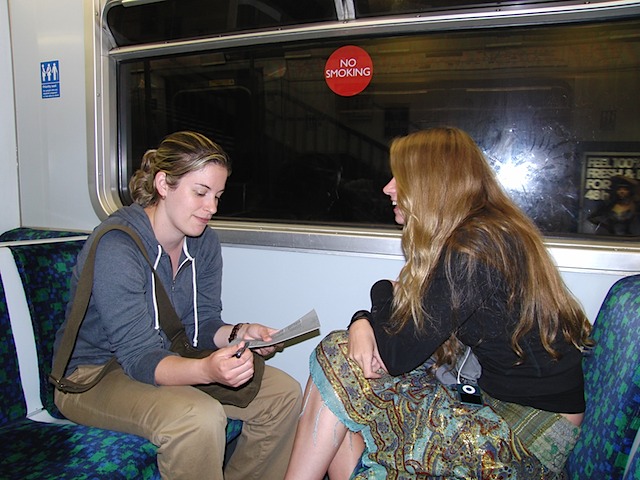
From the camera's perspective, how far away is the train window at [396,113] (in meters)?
1.90

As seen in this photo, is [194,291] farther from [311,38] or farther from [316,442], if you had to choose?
[311,38]

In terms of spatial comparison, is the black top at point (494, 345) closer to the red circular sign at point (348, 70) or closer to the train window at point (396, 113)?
the train window at point (396, 113)

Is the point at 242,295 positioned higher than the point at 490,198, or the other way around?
the point at 490,198

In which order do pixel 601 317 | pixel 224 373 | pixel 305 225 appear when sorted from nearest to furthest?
1. pixel 224 373
2. pixel 601 317
3. pixel 305 225

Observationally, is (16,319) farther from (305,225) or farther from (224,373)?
(305,225)

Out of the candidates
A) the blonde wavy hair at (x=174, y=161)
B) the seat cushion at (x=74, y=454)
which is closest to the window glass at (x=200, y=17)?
the blonde wavy hair at (x=174, y=161)

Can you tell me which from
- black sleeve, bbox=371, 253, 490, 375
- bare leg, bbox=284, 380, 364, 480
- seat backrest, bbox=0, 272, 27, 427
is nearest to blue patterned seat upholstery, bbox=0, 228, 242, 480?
seat backrest, bbox=0, 272, 27, 427

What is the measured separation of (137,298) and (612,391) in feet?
4.86

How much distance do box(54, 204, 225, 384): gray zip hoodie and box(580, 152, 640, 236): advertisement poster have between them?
1.57 m

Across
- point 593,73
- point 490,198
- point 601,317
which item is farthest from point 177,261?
point 593,73

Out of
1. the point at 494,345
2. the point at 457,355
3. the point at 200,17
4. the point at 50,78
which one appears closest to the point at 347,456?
the point at 457,355

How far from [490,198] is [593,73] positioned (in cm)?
86

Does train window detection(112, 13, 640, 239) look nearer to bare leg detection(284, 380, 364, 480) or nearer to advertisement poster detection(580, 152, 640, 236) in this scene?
advertisement poster detection(580, 152, 640, 236)

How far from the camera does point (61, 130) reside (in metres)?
2.70
